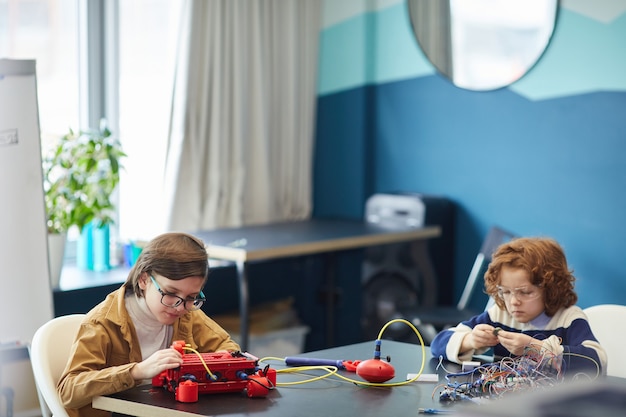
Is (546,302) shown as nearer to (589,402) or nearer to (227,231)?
(589,402)

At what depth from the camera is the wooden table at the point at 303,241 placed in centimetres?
359

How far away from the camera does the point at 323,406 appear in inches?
74.4

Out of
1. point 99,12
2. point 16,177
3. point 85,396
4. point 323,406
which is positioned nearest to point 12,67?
point 16,177

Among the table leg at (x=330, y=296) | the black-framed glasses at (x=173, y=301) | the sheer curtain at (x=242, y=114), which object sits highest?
the sheer curtain at (x=242, y=114)

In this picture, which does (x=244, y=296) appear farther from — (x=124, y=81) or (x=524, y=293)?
(x=524, y=293)

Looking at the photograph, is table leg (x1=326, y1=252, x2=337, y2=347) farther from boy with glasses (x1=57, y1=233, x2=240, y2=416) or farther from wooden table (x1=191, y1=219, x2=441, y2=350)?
boy with glasses (x1=57, y1=233, x2=240, y2=416)

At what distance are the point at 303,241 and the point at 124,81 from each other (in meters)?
1.19

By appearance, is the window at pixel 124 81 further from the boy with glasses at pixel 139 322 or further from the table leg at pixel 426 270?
the boy with glasses at pixel 139 322

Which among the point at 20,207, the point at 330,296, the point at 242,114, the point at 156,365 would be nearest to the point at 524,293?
the point at 156,365

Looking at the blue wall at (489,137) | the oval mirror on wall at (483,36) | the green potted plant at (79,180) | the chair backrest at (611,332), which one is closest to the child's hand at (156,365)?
the chair backrest at (611,332)

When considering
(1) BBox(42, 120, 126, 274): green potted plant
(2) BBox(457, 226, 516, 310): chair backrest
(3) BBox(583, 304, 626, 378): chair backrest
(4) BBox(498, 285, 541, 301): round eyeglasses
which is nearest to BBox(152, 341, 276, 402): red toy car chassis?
(4) BBox(498, 285, 541, 301): round eyeglasses

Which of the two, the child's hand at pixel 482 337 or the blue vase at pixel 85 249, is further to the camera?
the blue vase at pixel 85 249

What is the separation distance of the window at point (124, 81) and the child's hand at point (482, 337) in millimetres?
2269

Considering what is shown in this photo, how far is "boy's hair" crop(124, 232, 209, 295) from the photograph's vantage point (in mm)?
2094
